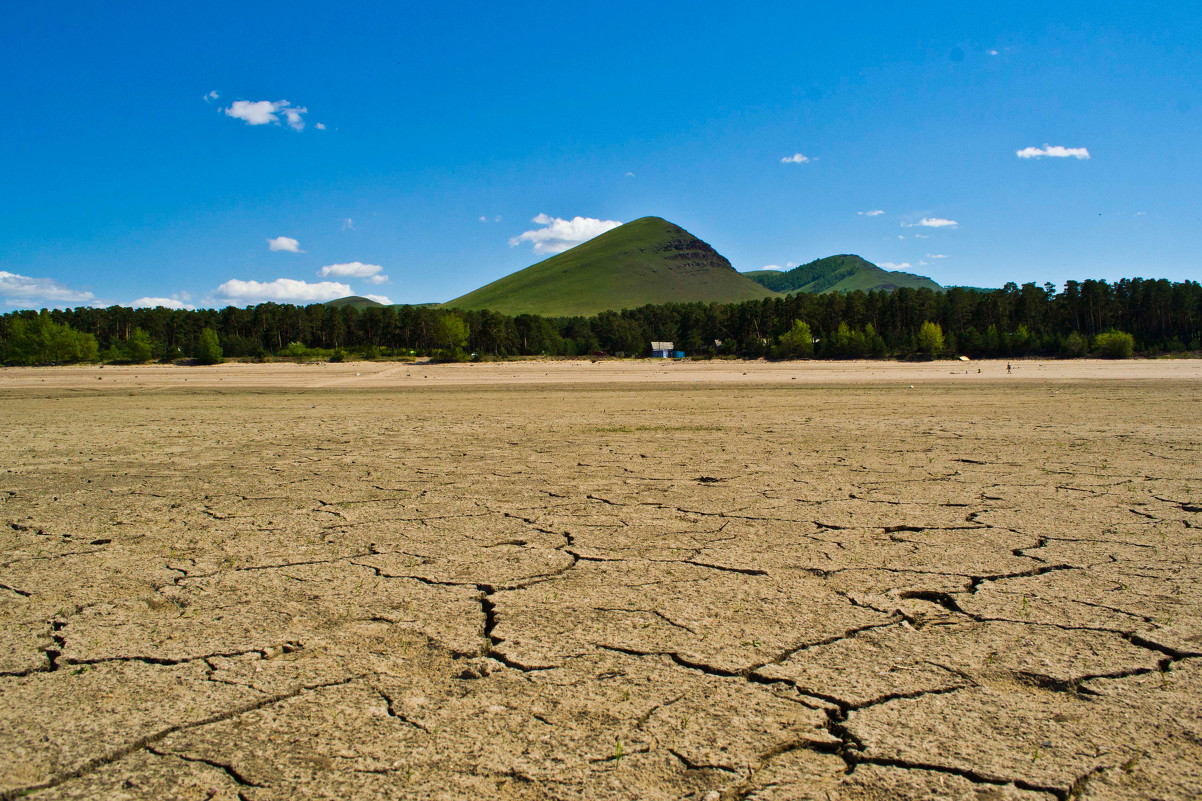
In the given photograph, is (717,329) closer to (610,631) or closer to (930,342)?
(930,342)

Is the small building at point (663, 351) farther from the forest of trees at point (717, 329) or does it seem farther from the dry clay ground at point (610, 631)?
the dry clay ground at point (610, 631)

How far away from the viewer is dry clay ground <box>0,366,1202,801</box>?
7.61 feet

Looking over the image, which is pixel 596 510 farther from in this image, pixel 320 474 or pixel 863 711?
pixel 320 474

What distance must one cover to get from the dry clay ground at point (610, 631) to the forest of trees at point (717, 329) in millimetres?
53743

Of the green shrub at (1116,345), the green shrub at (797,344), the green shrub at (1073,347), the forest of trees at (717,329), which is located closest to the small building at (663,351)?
the forest of trees at (717,329)

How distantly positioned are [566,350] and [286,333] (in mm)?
37160

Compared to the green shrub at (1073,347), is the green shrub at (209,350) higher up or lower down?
higher up

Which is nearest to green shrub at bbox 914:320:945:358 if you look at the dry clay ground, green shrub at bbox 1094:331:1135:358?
green shrub at bbox 1094:331:1135:358

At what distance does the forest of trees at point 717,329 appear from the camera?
5875 cm

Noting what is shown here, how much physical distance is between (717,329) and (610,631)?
7991 cm

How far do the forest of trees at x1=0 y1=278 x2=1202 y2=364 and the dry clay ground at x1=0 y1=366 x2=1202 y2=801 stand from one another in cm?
5374

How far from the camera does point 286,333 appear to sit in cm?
8000

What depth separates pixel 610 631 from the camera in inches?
134

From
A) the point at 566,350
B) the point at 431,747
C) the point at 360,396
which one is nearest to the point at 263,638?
the point at 431,747
